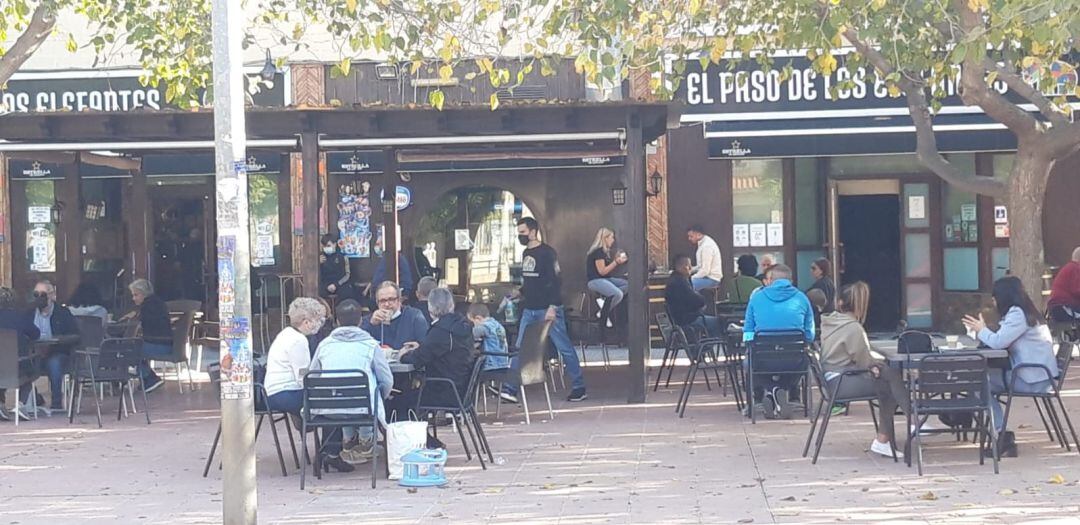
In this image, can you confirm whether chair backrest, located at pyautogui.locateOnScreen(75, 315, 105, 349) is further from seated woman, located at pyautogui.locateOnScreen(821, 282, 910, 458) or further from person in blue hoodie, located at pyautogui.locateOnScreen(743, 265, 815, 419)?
seated woman, located at pyautogui.locateOnScreen(821, 282, 910, 458)

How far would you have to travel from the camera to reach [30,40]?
36.4 feet

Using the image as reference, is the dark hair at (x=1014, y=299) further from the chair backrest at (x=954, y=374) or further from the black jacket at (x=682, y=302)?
the black jacket at (x=682, y=302)

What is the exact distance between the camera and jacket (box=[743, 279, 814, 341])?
11.2 m

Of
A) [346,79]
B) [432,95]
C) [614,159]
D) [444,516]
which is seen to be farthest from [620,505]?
[346,79]

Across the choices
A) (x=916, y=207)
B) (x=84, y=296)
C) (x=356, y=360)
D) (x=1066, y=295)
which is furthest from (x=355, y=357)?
(x=916, y=207)

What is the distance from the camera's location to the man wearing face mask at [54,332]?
12.8 m

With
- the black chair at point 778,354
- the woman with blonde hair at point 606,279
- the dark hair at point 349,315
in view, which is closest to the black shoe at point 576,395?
the black chair at point 778,354

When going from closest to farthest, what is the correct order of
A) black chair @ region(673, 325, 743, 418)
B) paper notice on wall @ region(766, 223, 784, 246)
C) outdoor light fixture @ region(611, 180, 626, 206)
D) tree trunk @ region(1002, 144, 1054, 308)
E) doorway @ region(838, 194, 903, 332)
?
black chair @ region(673, 325, 743, 418)
tree trunk @ region(1002, 144, 1054, 308)
outdoor light fixture @ region(611, 180, 626, 206)
paper notice on wall @ region(766, 223, 784, 246)
doorway @ region(838, 194, 903, 332)

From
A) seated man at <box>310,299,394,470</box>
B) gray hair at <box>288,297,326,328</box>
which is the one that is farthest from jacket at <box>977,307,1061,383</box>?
gray hair at <box>288,297,326,328</box>

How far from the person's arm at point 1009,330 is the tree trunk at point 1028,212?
337cm

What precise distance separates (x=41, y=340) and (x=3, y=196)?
7271 millimetres

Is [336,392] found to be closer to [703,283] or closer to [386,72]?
[703,283]

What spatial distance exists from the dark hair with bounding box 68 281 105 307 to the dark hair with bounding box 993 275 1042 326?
441 inches

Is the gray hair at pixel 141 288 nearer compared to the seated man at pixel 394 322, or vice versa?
the seated man at pixel 394 322
